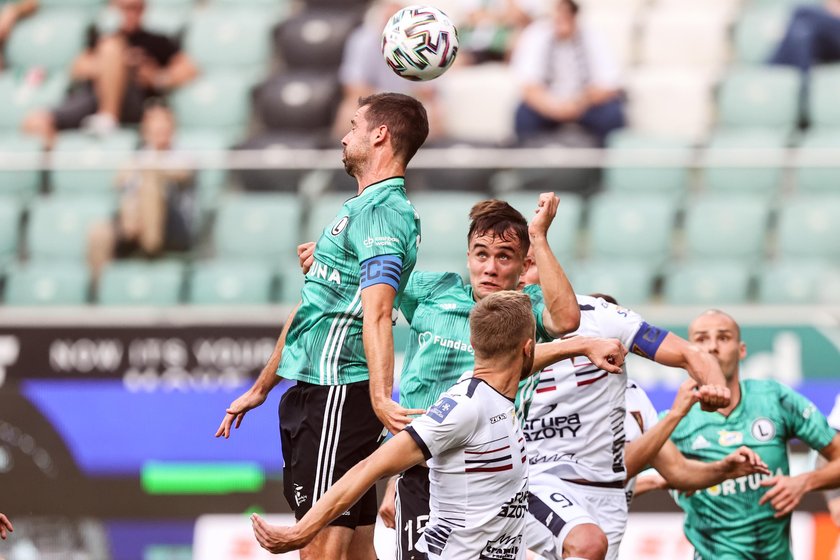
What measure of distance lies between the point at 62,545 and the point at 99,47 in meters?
5.03

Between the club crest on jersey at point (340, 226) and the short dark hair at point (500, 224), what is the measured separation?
2.63 feet

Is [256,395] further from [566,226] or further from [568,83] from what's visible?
[568,83]

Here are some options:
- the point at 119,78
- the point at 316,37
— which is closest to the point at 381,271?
the point at 119,78

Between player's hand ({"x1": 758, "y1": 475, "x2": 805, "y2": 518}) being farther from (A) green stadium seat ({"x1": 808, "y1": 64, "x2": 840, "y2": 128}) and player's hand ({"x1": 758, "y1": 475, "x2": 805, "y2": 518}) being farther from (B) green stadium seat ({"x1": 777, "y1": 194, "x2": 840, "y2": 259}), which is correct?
(A) green stadium seat ({"x1": 808, "y1": 64, "x2": 840, "y2": 128})

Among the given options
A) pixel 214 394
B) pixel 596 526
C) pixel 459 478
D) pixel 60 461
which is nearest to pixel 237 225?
pixel 214 394

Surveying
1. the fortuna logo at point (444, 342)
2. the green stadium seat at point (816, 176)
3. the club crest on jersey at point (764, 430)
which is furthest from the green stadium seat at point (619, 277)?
the fortuna logo at point (444, 342)

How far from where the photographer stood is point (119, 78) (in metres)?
13.7

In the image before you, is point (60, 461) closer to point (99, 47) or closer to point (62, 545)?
point (62, 545)

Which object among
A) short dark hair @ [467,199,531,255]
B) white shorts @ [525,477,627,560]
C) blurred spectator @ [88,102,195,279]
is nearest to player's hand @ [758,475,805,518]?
white shorts @ [525,477,627,560]

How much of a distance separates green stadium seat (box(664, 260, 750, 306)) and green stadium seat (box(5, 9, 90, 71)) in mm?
7321

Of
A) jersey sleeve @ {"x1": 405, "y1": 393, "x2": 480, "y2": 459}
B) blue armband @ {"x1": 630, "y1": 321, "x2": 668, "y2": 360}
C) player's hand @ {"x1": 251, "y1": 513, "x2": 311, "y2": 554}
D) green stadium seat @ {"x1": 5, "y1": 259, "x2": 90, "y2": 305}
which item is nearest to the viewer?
player's hand @ {"x1": 251, "y1": 513, "x2": 311, "y2": 554}

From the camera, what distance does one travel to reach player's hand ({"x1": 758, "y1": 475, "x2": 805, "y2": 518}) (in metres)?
8.02

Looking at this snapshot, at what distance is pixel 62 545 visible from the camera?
A: 1162cm

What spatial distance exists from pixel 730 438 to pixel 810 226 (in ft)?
9.75
